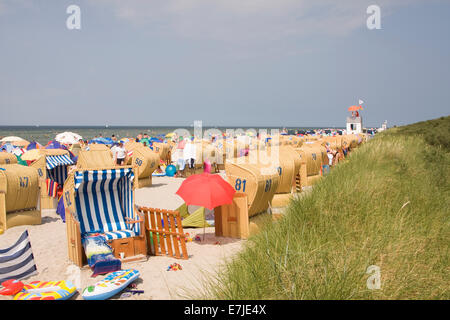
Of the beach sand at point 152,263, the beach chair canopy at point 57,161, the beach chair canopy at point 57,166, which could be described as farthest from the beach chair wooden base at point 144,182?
the beach sand at point 152,263

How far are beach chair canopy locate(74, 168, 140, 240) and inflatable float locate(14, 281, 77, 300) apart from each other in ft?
5.70

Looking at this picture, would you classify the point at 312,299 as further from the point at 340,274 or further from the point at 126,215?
the point at 126,215

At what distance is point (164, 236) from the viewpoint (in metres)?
6.79

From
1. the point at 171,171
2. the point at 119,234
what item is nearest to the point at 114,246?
the point at 119,234

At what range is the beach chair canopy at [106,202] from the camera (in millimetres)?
6863

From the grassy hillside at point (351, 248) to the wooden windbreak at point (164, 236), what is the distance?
2.39 metres

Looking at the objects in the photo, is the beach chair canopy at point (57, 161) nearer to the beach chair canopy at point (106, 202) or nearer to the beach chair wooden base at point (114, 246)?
the beach chair canopy at point (106, 202)

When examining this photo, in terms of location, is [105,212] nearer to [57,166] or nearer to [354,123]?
[57,166]

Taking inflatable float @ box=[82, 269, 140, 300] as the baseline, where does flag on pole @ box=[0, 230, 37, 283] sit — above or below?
above

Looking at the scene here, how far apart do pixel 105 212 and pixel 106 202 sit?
204 mm

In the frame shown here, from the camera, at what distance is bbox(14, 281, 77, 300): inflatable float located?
179 inches

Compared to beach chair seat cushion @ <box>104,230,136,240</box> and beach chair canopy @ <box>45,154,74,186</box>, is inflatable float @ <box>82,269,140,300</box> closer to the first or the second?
beach chair seat cushion @ <box>104,230,136,240</box>

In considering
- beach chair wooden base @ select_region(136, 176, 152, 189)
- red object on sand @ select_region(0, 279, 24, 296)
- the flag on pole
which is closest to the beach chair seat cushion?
the flag on pole

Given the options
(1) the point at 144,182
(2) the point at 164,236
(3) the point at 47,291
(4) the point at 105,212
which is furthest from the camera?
(1) the point at 144,182
